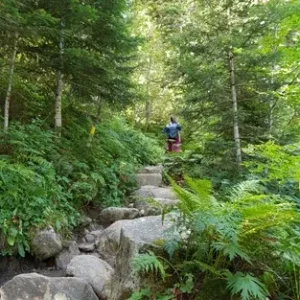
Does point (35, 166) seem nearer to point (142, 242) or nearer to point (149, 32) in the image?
point (142, 242)

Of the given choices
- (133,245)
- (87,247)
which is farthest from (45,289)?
(87,247)

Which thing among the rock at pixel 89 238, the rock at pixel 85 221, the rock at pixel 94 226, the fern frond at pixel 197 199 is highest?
the fern frond at pixel 197 199

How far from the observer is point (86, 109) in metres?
10.5

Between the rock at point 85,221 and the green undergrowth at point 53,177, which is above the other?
the green undergrowth at point 53,177

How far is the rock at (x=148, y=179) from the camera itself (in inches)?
363

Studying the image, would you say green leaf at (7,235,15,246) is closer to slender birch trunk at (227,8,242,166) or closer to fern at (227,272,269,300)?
fern at (227,272,269,300)

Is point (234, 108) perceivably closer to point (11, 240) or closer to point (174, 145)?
point (11, 240)

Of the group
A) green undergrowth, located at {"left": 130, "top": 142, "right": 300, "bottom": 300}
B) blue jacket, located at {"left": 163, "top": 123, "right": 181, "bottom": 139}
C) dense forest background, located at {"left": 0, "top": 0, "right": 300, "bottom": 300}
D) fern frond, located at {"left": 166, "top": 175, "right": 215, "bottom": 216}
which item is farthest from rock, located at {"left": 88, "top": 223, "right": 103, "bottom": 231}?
blue jacket, located at {"left": 163, "top": 123, "right": 181, "bottom": 139}

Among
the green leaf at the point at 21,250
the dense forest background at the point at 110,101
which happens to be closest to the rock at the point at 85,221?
the dense forest background at the point at 110,101

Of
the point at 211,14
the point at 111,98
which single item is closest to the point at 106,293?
the point at 111,98

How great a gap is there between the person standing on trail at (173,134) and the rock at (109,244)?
7.24m

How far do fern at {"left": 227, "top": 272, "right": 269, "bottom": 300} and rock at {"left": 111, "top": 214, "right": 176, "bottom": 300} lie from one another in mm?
785

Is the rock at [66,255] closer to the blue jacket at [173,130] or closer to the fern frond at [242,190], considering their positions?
the fern frond at [242,190]

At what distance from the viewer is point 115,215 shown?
6.70 meters
